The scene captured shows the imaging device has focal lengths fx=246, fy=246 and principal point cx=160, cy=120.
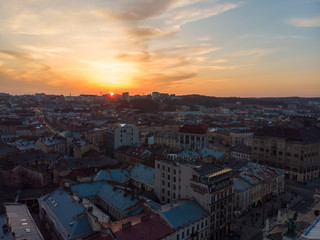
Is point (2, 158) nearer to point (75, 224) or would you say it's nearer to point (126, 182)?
point (126, 182)

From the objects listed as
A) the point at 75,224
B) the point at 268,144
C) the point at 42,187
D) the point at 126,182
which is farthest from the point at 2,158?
the point at 268,144

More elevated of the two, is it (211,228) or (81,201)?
(81,201)

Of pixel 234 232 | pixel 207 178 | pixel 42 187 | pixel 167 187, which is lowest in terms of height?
pixel 234 232

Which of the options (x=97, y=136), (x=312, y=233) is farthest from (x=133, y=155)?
(x=312, y=233)

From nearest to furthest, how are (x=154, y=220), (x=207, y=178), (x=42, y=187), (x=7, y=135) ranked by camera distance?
(x=154, y=220), (x=207, y=178), (x=42, y=187), (x=7, y=135)

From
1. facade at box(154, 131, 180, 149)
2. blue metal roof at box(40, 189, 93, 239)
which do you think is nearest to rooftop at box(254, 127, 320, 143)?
facade at box(154, 131, 180, 149)

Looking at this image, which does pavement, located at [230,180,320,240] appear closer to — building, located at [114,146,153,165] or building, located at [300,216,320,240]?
building, located at [300,216,320,240]

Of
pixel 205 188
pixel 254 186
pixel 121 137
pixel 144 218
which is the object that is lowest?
pixel 254 186

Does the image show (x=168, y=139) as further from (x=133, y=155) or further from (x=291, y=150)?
(x=291, y=150)
